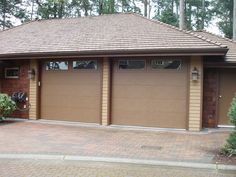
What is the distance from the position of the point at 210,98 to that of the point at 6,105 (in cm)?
755

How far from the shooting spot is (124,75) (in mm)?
13320

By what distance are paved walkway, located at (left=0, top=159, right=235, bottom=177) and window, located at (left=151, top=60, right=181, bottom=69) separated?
5.96 metres

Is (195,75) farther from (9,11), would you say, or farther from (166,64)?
(9,11)

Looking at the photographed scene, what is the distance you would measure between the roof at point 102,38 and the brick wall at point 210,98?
5.41 ft

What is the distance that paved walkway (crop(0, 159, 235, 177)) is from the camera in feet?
22.5

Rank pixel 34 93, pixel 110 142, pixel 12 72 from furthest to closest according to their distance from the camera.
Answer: pixel 12 72 → pixel 34 93 → pixel 110 142

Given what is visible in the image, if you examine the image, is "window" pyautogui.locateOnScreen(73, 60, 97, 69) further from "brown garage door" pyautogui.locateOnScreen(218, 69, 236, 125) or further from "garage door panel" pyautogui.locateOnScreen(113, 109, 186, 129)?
"brown garage door" pyautogui.locateOnScreen(218, 69, 236, 125)

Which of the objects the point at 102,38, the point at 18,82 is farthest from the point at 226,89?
the point at 18,82

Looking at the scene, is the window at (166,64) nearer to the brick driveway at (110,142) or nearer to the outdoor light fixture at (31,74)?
the brick driveway at (110,142)

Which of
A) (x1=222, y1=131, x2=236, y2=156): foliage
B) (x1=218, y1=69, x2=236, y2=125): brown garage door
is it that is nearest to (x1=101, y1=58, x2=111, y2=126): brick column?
(x1=218, y1=69, x2=236, y2=125): brown garage door

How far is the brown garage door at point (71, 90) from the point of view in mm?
13711

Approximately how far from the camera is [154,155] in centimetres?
832

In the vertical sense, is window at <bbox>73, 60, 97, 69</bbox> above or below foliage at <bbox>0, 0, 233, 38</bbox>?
below

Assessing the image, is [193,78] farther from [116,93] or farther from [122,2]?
[122,2]
